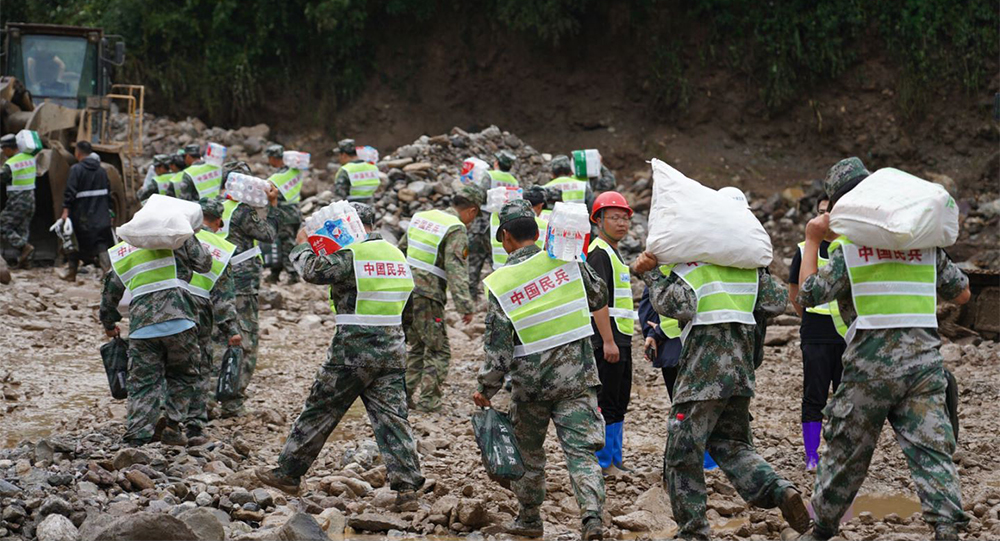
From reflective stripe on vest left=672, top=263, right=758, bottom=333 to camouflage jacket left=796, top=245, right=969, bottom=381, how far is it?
12.9 inches

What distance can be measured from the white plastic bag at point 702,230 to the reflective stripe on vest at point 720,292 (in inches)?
1.8

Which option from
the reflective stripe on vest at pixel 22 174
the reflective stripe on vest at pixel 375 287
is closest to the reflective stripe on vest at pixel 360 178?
the reflective stripe on vest at pixel 22 174

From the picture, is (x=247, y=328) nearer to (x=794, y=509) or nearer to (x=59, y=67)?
(x=794, y=509)

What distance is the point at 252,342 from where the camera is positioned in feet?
29.0

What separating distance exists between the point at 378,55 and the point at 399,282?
21440mm

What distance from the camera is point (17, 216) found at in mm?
14312

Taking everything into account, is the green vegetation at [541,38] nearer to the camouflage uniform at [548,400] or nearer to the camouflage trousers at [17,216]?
the camouflage trousers at [17,216]

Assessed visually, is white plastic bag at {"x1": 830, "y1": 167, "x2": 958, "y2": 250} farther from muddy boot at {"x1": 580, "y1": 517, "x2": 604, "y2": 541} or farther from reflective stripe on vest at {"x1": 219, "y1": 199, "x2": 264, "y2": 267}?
reflective stripe on vest at {"x1": 219, "y1": 199, "x2": 264, "y2": 267}

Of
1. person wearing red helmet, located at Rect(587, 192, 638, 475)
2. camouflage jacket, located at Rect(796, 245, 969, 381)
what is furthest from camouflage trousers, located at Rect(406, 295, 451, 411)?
camouflage jacket, located at Rect(796, 245, 969, 381)

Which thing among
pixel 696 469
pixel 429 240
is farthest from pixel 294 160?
pixel 696 469

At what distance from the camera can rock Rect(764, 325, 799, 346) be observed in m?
11.7

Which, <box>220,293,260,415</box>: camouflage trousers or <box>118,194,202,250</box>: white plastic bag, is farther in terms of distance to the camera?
<box>220,293,260,415</box>: camouflage trousers

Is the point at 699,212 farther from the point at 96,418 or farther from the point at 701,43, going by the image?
the point at 701,43

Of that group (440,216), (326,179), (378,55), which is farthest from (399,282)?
(378,55)
